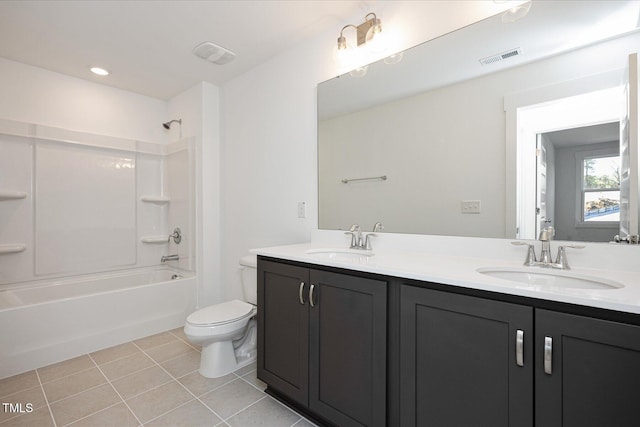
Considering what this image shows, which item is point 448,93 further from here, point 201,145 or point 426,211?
point 201,145

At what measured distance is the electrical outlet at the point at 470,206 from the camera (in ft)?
5.03

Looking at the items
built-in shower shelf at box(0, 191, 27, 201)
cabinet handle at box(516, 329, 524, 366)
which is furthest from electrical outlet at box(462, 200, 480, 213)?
built-in shower shelf at box(0, 191, 27, 201)

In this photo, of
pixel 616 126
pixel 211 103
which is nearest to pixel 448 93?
pixel 616 126

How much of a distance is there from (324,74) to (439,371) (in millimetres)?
1950

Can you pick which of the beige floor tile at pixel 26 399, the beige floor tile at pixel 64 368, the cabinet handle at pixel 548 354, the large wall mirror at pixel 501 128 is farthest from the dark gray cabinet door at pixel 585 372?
the beige floor tile at pixel 64 368

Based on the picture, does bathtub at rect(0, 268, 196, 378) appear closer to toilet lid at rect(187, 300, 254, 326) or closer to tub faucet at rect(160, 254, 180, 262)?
tub faucet at rect(160, 254, 180, 262)

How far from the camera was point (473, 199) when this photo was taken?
154cm

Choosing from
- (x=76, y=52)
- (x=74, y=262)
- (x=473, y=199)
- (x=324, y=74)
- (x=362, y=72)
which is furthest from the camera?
(x=74, y=262)

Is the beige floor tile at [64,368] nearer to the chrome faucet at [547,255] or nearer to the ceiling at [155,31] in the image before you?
the ceiling at [155,31]

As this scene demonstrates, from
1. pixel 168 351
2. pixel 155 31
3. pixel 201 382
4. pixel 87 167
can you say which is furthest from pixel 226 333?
pixel 87 167

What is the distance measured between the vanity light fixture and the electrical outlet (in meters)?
1.13

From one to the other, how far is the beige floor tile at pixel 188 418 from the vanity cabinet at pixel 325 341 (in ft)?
1.09

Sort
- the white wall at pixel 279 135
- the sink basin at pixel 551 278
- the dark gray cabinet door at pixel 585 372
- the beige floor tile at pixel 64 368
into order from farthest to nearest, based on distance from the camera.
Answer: the beige floor tile at pixel 64 368
the white wall at pixel 279 135
the sink basin at pixel 551 278
the dark gray cabinet door at pixel 585 372

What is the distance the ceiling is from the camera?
189 centimetres
